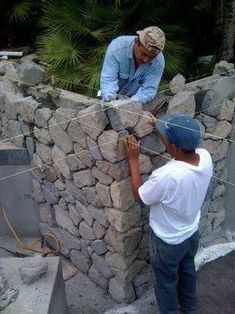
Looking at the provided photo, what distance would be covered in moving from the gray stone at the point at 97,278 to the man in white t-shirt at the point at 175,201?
2.99 ft

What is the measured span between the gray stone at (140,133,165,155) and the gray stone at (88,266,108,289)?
147 cm

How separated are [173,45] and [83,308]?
3222 mm

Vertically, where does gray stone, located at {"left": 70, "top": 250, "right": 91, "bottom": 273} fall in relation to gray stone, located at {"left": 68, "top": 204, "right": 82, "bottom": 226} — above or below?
below

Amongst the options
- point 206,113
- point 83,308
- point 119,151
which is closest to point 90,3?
point 206,113

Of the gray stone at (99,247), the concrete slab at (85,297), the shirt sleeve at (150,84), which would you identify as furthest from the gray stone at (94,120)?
the concrete slab at (85,297)

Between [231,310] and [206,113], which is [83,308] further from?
[206,113]

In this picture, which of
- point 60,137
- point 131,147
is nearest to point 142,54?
point 131,147

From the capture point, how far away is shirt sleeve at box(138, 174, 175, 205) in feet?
10.3

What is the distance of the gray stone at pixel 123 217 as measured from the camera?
4.03 m

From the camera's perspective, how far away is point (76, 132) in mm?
4070

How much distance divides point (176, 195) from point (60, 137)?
1.55m

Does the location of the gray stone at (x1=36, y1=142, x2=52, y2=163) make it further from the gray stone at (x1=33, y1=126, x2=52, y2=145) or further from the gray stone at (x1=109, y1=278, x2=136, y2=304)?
the gray stone at (x1=109, y1=278, x2=136, y2=304)

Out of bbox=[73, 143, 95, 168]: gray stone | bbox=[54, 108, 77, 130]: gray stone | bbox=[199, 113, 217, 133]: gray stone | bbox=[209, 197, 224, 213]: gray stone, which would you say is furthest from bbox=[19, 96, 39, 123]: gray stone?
bbox=[209, 197, 224, 213]: gray stone

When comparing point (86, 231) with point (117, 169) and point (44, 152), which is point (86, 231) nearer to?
point (44, 152)
